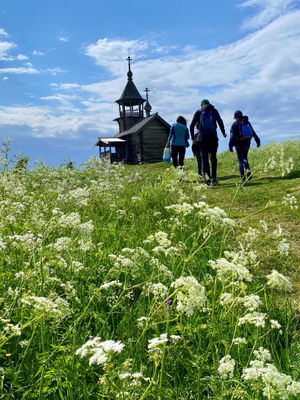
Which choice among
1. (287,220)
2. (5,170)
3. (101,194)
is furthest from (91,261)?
(287,220)

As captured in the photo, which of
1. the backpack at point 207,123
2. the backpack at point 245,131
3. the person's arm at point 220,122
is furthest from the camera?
the backpack at point 245,131

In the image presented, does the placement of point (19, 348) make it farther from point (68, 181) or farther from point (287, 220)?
point (68, 181)

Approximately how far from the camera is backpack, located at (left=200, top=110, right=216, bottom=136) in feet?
44.8

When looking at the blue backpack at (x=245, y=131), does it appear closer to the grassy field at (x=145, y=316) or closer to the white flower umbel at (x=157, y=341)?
the grassy field at (x=145, y=316)

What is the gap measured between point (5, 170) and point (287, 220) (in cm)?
651

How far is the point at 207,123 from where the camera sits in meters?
13.7

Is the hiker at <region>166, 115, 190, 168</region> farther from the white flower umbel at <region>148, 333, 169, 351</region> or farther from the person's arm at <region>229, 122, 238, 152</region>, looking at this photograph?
the white flower umbel at <region>148, 333, 169, 351</region>

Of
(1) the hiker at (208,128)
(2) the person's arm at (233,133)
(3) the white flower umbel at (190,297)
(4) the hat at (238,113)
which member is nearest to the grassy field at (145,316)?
(3) the white flower umbel at (190,297)

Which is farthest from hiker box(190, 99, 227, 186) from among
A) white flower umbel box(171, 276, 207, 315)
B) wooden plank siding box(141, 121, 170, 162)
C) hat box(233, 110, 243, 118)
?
wooden plank siding box(141, 121, 170, 162)

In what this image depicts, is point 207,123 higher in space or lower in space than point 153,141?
lower

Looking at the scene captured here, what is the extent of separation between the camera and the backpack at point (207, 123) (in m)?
13.6

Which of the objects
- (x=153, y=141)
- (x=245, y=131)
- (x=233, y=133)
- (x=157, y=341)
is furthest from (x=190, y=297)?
(x=153, y=141)

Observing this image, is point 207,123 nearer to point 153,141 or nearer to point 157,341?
point 157,341

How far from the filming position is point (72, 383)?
2.44 metres
